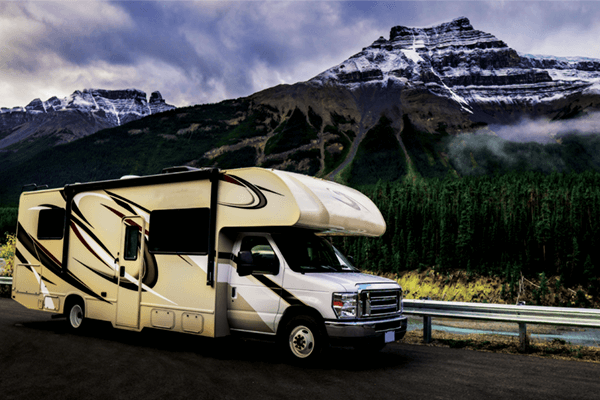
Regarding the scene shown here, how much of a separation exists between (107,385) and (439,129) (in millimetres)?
197550

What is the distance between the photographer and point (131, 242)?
Result: 10.9 metres

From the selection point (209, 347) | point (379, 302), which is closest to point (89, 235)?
point (209, 347)

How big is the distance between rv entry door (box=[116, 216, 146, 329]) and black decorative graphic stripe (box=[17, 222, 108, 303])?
0.79 m

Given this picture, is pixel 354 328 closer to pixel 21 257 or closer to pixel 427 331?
pixel 427 331

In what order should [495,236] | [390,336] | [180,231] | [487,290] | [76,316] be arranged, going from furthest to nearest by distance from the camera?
[495,236] < [487,290] < [76,316] < [180,231] < [390,336]

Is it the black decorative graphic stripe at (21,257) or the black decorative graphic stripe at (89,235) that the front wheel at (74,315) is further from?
the black decorative graphic stripe at (21,257)

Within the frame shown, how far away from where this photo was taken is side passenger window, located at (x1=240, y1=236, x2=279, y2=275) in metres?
8.98

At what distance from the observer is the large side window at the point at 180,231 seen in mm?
9695

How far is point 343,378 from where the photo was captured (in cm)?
761

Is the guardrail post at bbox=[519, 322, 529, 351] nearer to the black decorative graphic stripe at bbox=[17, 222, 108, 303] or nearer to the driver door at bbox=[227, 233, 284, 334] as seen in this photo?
the driver door at bbox=[227, 233, 284, 334]

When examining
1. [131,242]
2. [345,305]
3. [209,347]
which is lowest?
[209,347]

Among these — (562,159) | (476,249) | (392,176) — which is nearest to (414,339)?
(476,249)

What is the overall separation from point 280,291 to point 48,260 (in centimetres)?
726

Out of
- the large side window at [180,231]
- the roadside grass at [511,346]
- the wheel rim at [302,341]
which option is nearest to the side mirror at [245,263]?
the large side window at [180,231]
